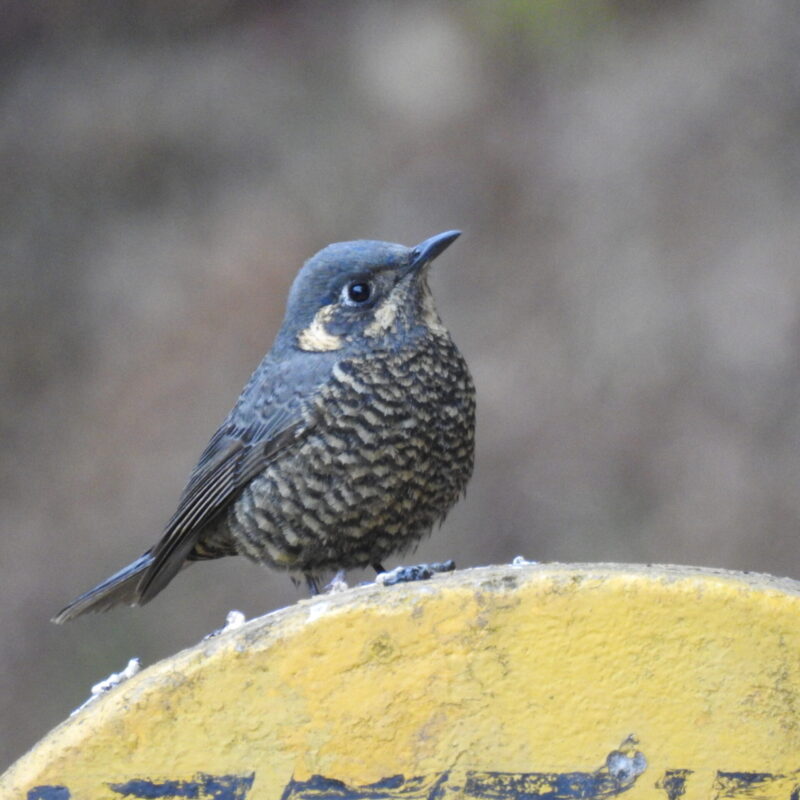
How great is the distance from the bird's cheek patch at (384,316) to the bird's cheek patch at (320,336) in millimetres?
65

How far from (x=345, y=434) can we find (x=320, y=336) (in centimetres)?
23

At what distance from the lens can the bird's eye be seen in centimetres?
282

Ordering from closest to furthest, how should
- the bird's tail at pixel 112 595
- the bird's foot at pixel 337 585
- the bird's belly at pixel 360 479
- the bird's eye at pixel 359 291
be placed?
the bird's foot at pixel 337 585
the bird's belly at pixel 360 479
the bird's eye at pixel 359 291
the bird's tail at pixel 112 595

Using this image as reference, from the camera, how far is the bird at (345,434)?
107 inches

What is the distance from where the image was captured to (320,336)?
9.39ft

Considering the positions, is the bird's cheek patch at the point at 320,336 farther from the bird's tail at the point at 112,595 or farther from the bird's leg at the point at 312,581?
the bird's tail at the point at 112,595

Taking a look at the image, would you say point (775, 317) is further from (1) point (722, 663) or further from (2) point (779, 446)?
(1) point (722, 663)

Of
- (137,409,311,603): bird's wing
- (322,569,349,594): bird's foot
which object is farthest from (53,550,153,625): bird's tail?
(322,569,349,594): bird's foot

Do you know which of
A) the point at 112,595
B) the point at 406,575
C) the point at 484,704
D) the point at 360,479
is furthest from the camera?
the point at 112,595

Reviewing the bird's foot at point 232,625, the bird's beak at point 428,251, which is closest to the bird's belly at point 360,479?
the bird's beak at point 428,251

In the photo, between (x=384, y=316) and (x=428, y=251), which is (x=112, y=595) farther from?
(x=428, y=251)

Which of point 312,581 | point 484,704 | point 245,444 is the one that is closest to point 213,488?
point 245,444

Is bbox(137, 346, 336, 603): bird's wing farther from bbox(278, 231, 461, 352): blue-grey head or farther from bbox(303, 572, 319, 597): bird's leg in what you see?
bbox(303, 572, 319, 597): bird's leg

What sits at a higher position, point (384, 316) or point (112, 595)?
point (384, 316)
